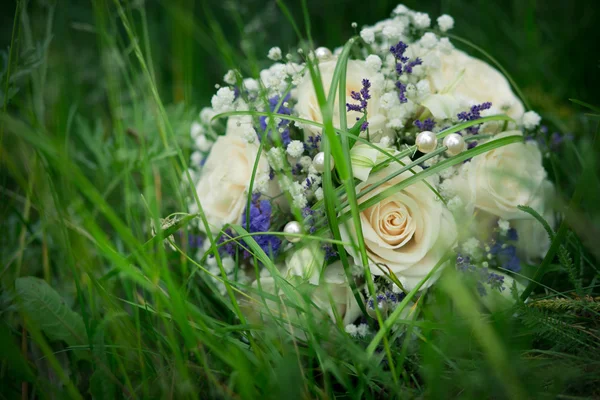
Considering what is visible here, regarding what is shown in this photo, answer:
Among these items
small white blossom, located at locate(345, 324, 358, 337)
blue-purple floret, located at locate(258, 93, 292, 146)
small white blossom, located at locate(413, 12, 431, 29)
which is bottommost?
small white blossom, located at locate(345, 324, 358, 337)


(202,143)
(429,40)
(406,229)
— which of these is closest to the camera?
(406,229)

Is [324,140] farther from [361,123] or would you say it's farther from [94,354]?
[94,354]

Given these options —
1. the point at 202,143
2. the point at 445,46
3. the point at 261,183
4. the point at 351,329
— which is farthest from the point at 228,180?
the point at 445,46

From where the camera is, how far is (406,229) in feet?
2.08

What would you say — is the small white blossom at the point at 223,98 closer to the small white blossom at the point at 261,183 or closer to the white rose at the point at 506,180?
the small white blossom at the point at 261,183

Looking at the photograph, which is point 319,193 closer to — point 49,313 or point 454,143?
point 454,143

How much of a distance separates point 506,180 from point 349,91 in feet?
0.90

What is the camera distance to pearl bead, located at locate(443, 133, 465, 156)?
2.13ft

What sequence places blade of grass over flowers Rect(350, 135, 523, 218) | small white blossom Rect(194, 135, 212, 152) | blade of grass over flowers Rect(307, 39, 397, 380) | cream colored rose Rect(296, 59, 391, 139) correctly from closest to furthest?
1. blade of grass over flowers Rect(307, 39, 397, 380)
2. blade of grass over flowers Rect(350, 135, 523, 218)
3. cream colored rose Rect(296, 59, 391, 139)
4. small white blossom Rect(194, 135, 212, 152)

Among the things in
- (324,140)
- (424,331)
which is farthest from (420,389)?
(324,140)

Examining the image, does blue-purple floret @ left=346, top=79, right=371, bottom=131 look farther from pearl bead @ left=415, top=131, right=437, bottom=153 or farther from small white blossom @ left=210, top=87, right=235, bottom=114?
small white blossom @ left=210, top=87, right=235, bottom=114

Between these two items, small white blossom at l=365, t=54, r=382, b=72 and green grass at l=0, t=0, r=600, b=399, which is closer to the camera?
green grass at l=0, t=0, r=600, b=399

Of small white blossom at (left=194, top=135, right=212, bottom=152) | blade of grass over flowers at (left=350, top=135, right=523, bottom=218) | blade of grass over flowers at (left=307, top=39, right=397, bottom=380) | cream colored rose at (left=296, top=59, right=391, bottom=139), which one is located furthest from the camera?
small white blossom at (left=194, top=135, right=212, bottom=152)

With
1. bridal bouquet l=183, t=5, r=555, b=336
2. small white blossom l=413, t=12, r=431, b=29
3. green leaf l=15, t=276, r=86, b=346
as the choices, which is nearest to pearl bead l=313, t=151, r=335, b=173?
bridal bouquet l=183, t=5, r=555, b=336
